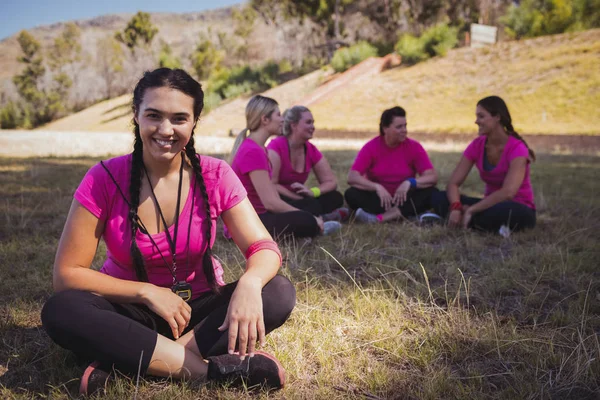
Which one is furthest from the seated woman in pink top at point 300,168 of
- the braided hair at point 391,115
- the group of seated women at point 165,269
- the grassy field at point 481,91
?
the grassy field at point 481,91

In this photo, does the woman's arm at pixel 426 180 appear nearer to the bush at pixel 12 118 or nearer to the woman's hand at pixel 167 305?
the woman's hand at pixel 167 305

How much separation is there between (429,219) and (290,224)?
55.9 inches

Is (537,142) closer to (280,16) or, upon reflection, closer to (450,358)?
(450,358)

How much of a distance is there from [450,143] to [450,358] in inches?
464

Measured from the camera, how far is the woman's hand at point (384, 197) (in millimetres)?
4660

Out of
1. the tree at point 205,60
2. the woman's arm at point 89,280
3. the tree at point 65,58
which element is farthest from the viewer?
the tree at point 205,60

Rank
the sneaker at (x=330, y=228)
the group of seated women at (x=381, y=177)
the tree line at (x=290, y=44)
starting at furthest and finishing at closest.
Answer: the tree line at (x=290, y=44) → the sneaker at (x=330, y=228) → the group of seated women at (x=381, y=177)

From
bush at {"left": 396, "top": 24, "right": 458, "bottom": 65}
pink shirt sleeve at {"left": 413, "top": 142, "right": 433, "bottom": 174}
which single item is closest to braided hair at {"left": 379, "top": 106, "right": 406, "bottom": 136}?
pink shirt sleeve at {"left": 413, "top": 142, "right": 433, "bottom": 174}

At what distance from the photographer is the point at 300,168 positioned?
4.78 meters

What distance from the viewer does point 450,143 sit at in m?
13.1

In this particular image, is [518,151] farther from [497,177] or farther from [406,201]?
[406,201]

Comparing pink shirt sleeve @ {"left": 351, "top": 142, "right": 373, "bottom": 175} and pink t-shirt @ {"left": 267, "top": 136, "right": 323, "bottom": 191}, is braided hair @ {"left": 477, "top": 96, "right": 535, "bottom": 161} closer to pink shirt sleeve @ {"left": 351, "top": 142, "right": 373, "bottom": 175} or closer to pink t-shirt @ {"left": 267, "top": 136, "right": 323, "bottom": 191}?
pink shirt sleeve @ {"left": 351, "top": 142, "right": 373, "bottom": 175}

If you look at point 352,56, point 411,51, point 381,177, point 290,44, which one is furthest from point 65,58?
point 381,177

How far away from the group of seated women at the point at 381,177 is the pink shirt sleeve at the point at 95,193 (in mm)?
1942
